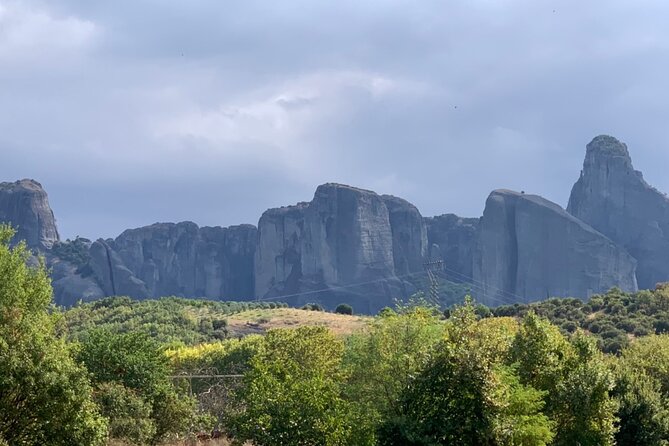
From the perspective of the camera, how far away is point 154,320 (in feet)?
321

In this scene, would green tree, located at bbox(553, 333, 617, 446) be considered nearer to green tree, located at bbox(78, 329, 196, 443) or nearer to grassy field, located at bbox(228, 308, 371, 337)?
green tree, located at bbox(78, 329, 196, 443)

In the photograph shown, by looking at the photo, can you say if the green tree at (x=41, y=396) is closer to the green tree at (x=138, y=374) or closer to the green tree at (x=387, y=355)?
the green tree at (x=138, y=374)

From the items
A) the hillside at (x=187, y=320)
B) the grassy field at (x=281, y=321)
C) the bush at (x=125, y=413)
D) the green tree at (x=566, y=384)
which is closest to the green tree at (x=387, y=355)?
the green tree at (x=566, y=384)

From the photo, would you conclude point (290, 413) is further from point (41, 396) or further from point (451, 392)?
point (41, 396)

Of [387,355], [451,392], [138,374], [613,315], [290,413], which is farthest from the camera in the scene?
[613,315]

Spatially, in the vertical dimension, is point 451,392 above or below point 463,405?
above

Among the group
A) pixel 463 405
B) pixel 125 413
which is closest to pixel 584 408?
pixel 463 405

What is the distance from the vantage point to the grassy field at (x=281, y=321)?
330 ft

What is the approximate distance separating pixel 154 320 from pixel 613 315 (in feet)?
186

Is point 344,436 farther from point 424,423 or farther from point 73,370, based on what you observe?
point 73,370

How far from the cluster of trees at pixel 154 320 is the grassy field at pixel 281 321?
8.16ft

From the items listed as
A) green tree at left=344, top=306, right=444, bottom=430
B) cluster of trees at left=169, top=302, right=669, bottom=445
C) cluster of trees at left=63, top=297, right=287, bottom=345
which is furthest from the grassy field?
green tree at left=344, top=306, right=444, bottom=430

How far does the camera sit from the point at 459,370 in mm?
22188

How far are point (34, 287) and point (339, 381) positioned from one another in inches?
581
